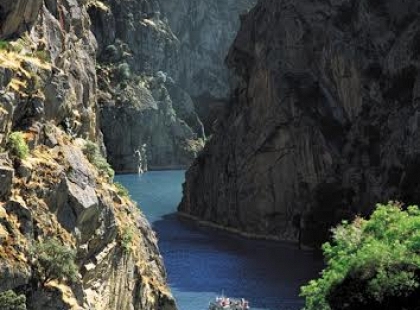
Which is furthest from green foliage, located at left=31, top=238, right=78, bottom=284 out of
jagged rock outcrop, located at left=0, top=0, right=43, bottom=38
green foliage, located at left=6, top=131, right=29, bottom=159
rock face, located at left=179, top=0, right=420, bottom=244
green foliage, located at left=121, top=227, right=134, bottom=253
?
rock face, located at left=179, top=0, right=420, bottom=244

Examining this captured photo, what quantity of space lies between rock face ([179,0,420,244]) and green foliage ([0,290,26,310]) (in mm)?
83810

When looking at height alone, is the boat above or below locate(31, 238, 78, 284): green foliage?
below

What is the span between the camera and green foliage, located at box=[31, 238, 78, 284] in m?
38.2

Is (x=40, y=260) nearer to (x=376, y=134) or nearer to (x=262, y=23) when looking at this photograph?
(x=376, y=134)

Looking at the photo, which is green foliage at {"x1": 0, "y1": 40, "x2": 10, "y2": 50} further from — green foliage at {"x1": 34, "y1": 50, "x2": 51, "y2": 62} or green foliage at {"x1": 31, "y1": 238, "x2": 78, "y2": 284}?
green foliage at {"x1": 31, "y1": 238, "x2": 78, "y2": 284}

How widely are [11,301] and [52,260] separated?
4.06 metres

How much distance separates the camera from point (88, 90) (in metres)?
57.6

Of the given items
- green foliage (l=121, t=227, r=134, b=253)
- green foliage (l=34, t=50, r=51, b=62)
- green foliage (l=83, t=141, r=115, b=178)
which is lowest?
green foliage (l=121, t=227, r=134, b=253)

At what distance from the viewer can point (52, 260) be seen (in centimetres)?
3862

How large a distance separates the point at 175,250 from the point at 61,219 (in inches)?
3045

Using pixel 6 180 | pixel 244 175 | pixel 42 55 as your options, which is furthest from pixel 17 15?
pixel 244 175

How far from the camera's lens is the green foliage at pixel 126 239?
4928 centimetres

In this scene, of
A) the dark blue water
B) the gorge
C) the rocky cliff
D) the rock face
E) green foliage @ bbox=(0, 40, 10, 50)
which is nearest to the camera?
the rocky cliff

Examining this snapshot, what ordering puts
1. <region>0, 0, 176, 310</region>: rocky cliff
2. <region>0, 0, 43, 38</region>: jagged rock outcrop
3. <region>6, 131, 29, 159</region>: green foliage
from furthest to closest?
1. <region>0, 0, 43, 38</region>: jagged rock outcrop
2. <region>6, 131, 29, 159</region>: green foliage
3. <region>0, 0, 176, 310</region>: rocky cliff
